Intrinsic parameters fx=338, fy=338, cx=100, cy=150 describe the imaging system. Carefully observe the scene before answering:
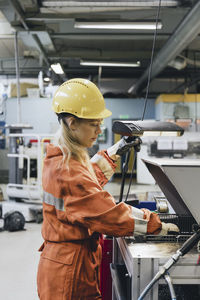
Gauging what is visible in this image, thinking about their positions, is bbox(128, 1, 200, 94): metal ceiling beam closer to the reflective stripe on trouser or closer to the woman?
the woman

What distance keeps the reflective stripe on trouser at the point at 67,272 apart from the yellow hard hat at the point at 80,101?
0.56 m

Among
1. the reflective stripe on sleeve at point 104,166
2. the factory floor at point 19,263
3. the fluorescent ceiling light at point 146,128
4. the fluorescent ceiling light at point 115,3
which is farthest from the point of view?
the fluorescent ceiling light at point 115,3

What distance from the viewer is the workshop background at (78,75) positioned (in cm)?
427

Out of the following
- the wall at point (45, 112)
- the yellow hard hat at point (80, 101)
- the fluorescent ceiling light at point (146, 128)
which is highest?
the wall at point (45, 112)

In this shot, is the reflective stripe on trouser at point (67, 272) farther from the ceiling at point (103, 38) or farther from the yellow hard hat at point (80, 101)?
the ceiling at point (103, 38)

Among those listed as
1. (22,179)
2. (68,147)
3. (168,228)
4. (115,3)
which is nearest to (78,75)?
(22,179)

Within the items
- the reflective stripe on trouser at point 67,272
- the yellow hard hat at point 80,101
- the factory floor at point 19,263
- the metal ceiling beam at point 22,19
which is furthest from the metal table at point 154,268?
the metal ceiling beam at point 22,19

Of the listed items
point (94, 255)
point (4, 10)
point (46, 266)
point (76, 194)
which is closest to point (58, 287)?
point (46, 266)

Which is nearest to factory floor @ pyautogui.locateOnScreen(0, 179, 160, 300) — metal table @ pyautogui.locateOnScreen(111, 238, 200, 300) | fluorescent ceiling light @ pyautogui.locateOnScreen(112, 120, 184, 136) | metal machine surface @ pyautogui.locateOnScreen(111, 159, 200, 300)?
metal machine surface @ pyautogui.locateOnScreen(111, 159, 200, 300)

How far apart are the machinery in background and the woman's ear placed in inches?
153

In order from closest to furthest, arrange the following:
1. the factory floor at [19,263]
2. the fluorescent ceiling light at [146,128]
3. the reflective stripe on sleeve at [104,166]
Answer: the fluorescent ceiling light at [146,128]
the reflective stripe on sleeve at [104,166]
the factory floor at [19,263]

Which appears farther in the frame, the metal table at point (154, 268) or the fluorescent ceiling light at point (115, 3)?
the fluorescent ceiling light at point (115, 3)

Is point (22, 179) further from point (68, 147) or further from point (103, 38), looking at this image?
point (68, 147)

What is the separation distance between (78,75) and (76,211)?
971 centimetres
